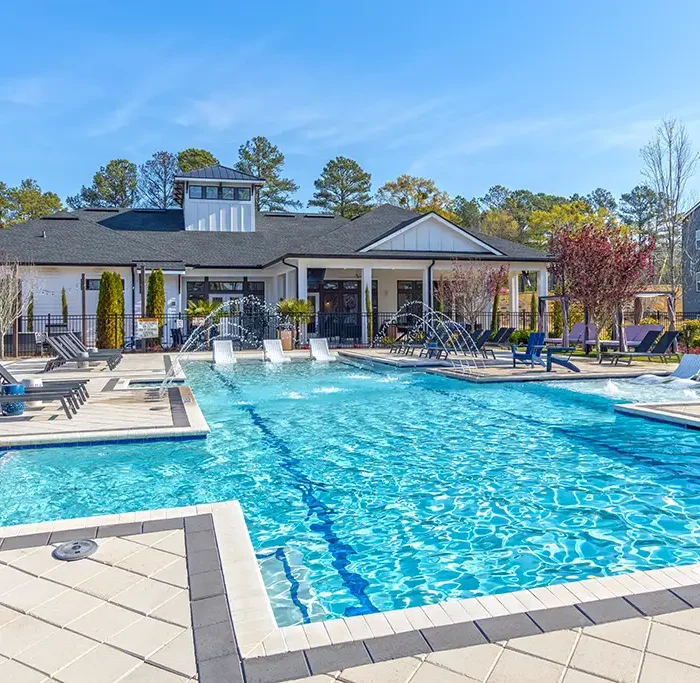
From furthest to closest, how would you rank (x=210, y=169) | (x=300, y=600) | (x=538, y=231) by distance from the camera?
1. (x=538, y=231)
2. (x=210, y=169)
3. (x=300, y=600)

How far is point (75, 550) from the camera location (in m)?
3.60

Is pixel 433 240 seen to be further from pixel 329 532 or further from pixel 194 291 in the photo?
pixel 329 532

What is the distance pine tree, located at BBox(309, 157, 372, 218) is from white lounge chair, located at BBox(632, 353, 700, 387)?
3762cm

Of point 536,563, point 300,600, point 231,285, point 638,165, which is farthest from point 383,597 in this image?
point 638,165

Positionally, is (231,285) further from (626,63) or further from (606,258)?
(626,63)

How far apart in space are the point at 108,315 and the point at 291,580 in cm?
2053

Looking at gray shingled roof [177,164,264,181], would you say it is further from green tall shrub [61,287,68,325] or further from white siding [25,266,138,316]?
green tall shrub [61,287,68,325]

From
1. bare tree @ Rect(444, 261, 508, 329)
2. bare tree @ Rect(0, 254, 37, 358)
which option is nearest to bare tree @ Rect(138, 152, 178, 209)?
bare tree @ Rect(0, 254, 37, 358)

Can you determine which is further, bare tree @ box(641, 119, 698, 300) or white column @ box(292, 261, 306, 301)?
bare tree @ box(641, 119, 698, 300)

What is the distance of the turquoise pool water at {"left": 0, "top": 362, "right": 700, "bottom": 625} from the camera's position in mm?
4035

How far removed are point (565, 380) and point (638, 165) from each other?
62.1 ft

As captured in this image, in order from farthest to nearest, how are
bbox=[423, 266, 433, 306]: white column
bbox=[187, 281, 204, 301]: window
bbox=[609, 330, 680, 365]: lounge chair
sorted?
1. bbox=[187, 281, 204, 301]: window
2. bbox=[423, 266, 433, 306]: white column
3. bbox=[609, 330, 680, 365]: lounge chair

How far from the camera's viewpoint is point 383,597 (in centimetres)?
372

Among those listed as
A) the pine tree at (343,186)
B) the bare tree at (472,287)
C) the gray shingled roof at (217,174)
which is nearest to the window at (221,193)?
the gray shingled roof at (217,174)
